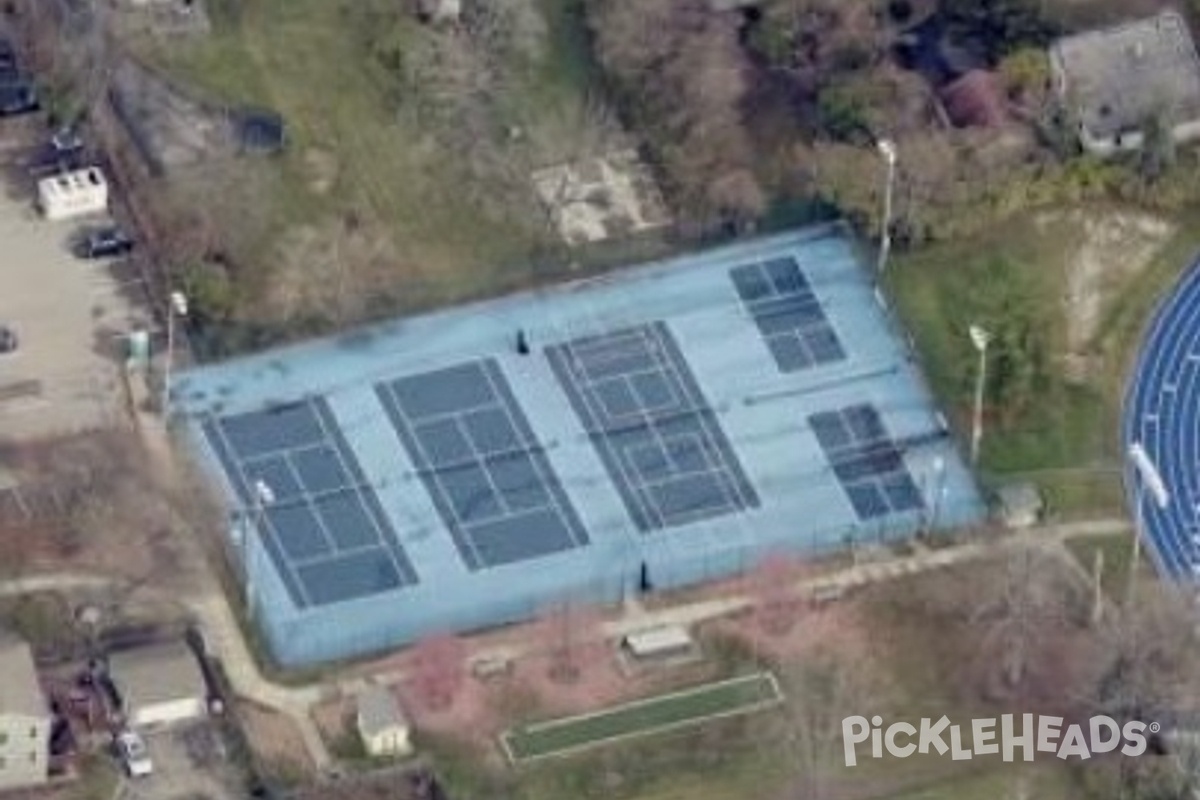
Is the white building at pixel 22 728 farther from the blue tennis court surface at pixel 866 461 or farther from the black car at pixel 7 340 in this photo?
the blue tennis court surface at pixel 866 461

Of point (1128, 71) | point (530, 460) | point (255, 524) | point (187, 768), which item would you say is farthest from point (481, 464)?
point (1128, 71)

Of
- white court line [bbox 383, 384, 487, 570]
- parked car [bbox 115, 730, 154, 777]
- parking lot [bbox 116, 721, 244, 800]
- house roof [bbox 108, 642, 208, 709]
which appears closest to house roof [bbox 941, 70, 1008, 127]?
white court line [bbox 383, 384, 487, 570]

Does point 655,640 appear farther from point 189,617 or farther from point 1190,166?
point 1190,166

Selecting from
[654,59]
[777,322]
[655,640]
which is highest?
[654,59]

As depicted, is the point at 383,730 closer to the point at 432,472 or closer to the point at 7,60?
the point at 432,472

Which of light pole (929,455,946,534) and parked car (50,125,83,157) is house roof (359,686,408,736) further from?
parked car (50,125,83,157)

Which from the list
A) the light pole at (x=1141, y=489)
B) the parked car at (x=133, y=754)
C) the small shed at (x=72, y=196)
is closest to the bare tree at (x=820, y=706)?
the light pole at (x=1141, y=489)

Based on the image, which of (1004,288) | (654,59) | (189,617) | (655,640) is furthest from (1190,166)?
(189,617)
